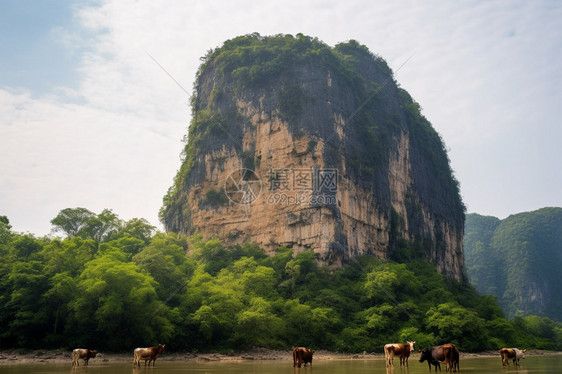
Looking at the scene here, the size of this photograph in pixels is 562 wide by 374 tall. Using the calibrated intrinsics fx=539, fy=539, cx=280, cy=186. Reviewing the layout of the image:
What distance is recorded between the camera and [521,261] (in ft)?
334

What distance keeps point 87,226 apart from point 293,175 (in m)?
18.5

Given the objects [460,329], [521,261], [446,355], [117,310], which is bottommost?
[446,355]

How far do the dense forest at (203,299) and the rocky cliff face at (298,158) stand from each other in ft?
12.2

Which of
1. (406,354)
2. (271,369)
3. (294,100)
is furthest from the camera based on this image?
(294,100)

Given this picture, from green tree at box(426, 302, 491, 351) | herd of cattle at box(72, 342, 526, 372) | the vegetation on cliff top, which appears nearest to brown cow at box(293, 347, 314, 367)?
herd of cattle at box(72, 342, 526, 372)

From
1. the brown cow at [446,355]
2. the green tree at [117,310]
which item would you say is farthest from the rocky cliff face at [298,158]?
the brown cow at [446,355]

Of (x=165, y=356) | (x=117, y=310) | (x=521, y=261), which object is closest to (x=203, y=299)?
(x=165, y=356)

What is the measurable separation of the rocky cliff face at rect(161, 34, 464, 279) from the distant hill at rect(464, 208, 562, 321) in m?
41.2

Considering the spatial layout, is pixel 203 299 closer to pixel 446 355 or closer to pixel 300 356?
pixel 300 356

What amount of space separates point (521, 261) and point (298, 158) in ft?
230

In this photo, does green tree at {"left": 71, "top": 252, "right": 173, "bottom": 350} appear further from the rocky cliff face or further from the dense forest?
the rocky cliff face

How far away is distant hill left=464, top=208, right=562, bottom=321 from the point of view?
310 ft

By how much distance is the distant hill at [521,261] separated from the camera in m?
94.6

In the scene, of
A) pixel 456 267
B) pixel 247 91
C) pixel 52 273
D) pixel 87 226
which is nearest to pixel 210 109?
pixel 247 91
